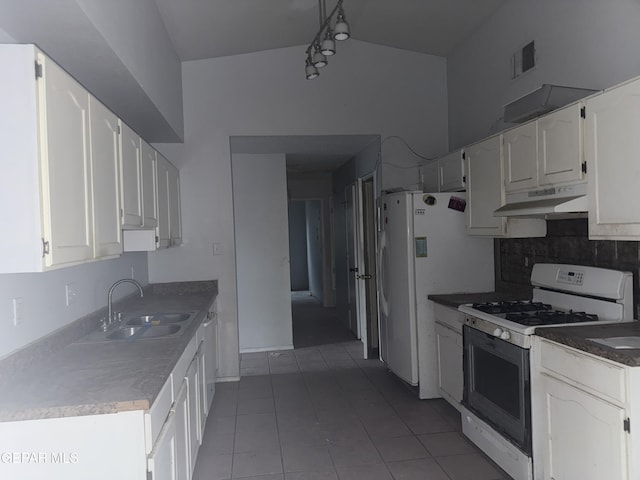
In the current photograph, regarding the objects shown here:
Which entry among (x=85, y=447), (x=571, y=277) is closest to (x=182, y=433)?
(x=85, y=447)

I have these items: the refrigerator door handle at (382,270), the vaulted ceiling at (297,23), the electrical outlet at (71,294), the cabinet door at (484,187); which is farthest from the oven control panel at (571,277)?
the electrical outlet at (71,294)

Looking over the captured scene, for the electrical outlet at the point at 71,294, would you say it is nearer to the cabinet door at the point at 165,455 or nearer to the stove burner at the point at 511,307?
the cabinet door at the point at 165,455

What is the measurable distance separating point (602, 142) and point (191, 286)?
3.50 m

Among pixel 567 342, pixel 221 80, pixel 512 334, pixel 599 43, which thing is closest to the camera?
pixel 567 342

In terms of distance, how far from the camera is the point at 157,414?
1764 millimetres

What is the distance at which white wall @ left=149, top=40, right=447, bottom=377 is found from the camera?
445 cm

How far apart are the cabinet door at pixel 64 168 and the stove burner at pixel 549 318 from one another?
2.14 meters

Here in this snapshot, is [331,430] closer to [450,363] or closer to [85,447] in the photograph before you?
[450,363]

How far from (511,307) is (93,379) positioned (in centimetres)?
235

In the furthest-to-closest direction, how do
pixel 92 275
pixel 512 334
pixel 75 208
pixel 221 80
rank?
pixel 221 80 → pixel 92 275 → pixel 512 334 → pixel 75 208

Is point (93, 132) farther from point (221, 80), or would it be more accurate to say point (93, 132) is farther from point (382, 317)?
point (382, 317)

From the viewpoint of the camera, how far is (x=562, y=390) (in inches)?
86.6

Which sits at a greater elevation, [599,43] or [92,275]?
[599,43]

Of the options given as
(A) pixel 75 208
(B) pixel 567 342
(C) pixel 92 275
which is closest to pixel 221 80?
(C) pixel 92 275
